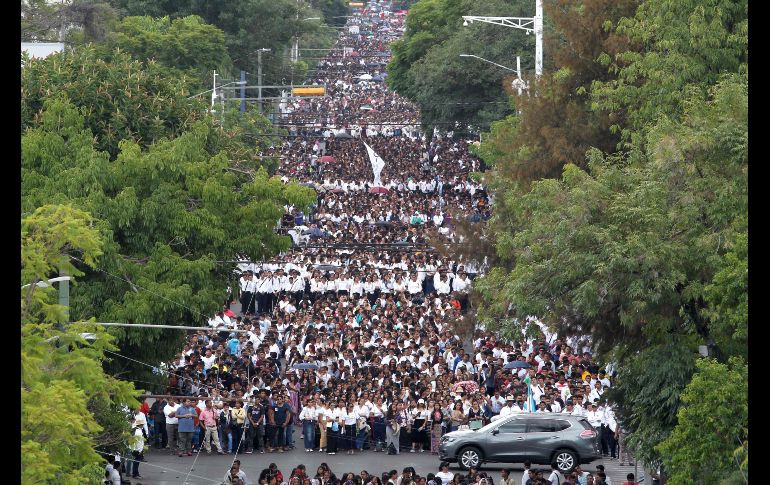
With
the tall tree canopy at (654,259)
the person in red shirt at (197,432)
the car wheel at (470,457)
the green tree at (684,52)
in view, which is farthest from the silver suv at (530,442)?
the green tree at (684,52)

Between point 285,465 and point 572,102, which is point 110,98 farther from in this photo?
point 572,102

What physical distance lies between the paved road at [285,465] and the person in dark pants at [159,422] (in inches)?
9.6

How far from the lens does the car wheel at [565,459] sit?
26672mm

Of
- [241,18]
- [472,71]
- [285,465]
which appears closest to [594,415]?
[285,465]

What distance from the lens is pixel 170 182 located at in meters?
29.3

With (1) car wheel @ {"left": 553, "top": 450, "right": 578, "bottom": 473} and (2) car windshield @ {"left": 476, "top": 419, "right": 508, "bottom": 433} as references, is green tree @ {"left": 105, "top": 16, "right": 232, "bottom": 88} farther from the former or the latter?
(1) car wheel @ {"left": 553, "top": 450, "right": 578, "bottom": 473}

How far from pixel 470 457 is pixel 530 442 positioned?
1034 mm

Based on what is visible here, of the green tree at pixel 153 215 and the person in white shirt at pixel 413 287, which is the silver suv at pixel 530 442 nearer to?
the green tree at pixel 153 215

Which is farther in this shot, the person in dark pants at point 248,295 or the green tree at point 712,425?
the person in dark pants at point 248,295

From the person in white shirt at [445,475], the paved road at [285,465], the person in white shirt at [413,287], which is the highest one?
the person in white shirt at [413,287]

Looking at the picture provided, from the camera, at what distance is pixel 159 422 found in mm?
28344

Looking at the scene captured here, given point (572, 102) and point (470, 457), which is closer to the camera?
point (470, 457)
